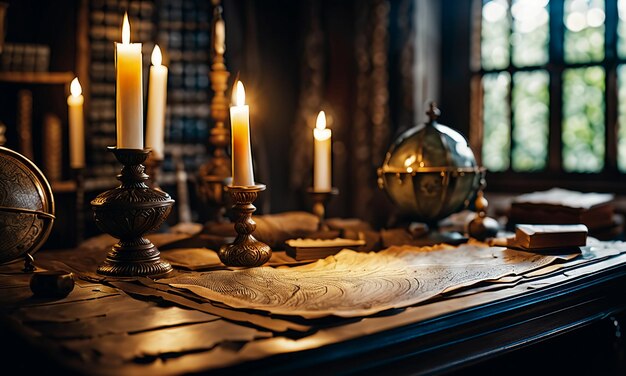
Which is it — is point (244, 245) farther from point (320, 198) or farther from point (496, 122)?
point (496, 122)

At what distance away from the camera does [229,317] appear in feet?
4.08

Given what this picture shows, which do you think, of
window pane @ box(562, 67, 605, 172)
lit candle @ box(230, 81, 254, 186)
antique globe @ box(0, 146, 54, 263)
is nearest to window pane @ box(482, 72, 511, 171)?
window pane @ box(562, 67, 605, 172)

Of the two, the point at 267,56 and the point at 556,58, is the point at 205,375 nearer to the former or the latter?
the point at 556,58

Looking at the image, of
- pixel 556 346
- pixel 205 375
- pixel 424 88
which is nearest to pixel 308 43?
pixel 424 88

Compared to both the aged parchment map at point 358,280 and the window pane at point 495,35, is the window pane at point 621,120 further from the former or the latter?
the aged parchment map at point 358,280

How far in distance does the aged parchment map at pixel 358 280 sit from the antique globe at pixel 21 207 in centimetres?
36

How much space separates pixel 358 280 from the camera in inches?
61.8

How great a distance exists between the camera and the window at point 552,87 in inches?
150

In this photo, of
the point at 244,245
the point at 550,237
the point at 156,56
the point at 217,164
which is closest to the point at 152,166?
the point at 217,164

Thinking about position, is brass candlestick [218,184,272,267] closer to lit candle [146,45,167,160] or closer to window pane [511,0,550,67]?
lit candle [146,45,167,160]

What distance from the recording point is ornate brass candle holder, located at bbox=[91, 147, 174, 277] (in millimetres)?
1621

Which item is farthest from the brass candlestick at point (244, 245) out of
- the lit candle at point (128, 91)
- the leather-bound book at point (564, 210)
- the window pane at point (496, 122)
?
the window pane at point (496, 122)

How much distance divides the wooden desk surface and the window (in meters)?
2.50

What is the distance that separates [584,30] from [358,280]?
293cm
